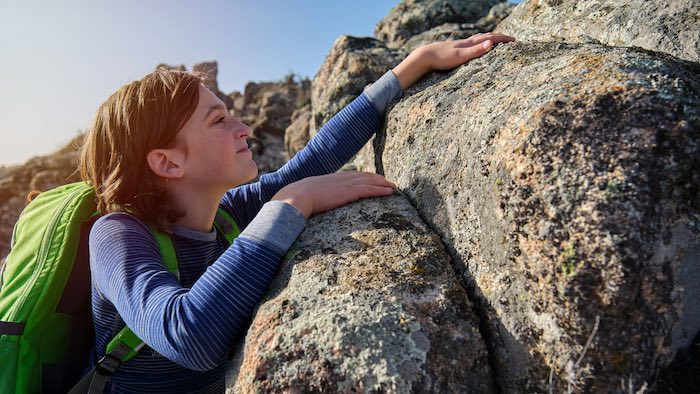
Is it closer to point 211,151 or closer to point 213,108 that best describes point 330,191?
point 211,151

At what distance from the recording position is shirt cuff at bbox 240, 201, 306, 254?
2.61 m

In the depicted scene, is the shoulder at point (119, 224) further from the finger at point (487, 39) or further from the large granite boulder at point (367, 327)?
the finger at point (487, 39)

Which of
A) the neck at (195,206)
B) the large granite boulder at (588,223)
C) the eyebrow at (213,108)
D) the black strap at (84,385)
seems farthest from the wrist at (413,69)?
the black strap at (84,385)

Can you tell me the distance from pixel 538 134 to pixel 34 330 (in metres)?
3.15

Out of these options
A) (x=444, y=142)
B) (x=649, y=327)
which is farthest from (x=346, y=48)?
(x=649, y=327)

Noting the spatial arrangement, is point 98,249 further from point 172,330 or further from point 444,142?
point 444,142

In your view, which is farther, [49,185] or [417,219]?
[49,185]

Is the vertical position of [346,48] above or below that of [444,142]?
above

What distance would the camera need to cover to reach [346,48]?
6094 millimetres

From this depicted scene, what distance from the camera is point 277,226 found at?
2682mm

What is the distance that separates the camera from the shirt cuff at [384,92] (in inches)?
151

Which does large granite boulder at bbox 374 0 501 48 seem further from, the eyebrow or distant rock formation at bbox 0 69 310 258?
distant rock formation at bbox 0 69 310 258

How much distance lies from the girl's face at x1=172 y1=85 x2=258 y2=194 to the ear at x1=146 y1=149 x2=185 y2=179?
4 cm

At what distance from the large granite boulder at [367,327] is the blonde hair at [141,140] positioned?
1.21m
